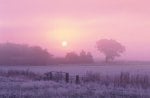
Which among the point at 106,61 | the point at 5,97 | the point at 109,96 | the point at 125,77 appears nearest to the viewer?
the point at 5,97

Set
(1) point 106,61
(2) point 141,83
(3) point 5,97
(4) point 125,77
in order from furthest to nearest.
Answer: (1) point 106,61 < (4) point 125,77 < (2) point 141,83 < (3) point 5,97

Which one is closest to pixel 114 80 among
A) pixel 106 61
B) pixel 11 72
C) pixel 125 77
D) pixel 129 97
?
pixel 125 77

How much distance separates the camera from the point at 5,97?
2075 cm

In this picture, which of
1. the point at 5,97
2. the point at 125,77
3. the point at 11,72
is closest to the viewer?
the point at 5,97

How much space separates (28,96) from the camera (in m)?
21.6

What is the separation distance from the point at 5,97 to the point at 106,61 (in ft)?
361

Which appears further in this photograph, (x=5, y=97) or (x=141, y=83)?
(x=141, y=83)

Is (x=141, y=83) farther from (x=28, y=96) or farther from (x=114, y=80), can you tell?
(x=28, y=96)

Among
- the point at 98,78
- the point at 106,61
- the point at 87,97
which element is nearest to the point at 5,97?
the point at 87,97

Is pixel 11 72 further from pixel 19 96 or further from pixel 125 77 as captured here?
pixel 19 96

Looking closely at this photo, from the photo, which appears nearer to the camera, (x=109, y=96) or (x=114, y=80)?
(x=109, y=96)

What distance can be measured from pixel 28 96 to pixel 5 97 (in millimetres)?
1315

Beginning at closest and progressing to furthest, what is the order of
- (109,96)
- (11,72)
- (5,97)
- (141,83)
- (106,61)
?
(5,97) → (109,96) → (141,83) → (11,72) → (106,61)

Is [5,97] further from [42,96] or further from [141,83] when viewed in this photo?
[141,83]
